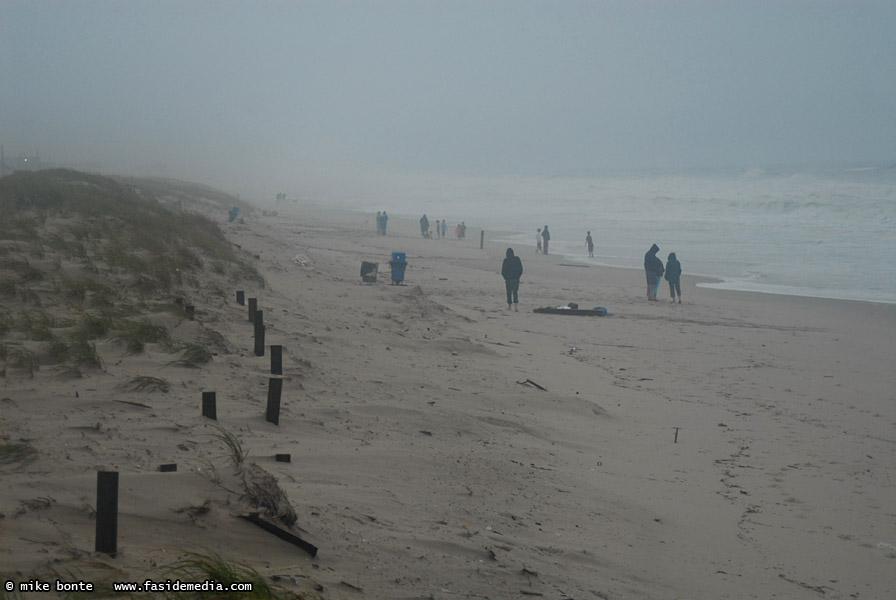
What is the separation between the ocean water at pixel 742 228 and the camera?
27750 millimetres

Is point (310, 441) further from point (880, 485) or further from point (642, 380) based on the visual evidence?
point (642, 380)

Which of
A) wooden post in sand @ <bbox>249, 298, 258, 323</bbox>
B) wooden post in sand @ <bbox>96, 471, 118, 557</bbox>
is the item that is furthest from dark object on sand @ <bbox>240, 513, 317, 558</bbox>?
wooden post in sand @ <bbox>249, 298, 258, 323</bbox>

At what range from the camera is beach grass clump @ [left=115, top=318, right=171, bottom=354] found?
689cm

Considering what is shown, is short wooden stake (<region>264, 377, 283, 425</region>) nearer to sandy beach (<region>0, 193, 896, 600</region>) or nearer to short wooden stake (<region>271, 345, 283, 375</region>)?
sandy beach (<region>0, 193, 896, 600</region>)

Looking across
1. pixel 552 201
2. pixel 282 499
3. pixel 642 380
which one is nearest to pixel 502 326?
pixel 642 380

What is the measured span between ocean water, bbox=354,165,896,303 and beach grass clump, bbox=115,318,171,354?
66.7ft

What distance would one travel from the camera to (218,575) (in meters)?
3.14

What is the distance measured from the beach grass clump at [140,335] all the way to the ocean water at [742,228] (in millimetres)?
20330

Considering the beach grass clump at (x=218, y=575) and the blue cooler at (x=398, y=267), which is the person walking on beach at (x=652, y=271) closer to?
the blue cooler at (x=398, y=267)

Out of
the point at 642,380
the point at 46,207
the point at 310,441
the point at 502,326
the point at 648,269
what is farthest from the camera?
the point at 648,269

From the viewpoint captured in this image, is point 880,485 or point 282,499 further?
point 880,485

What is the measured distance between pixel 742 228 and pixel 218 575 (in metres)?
54.1

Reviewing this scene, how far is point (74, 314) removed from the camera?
786 cm

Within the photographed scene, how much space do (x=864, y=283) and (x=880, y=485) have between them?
20.4 meters
